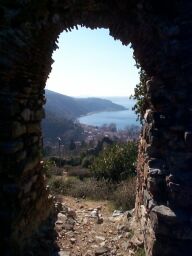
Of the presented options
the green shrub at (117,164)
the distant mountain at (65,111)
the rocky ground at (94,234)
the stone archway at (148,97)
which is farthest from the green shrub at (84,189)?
the distant mountain at (65,111)

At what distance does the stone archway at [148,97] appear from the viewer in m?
4.09

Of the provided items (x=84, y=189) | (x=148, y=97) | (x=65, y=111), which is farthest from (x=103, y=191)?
(x=65, y=111)

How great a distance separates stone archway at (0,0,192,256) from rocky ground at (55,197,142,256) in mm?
663

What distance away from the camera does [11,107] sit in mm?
4039

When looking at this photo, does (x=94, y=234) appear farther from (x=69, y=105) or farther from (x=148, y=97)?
(x=69, y=105)

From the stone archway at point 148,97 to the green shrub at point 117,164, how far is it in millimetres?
6906

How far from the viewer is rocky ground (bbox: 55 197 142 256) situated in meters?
5.30

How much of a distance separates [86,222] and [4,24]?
4094mm

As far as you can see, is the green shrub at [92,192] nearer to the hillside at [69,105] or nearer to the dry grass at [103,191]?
the dry grass at [103,191]

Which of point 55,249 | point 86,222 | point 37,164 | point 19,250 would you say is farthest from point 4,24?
point 86,222

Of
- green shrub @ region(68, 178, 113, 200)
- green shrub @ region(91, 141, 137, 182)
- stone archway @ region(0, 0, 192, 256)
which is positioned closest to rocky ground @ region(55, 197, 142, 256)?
stone archway @ region(0, 0, 192, 256)

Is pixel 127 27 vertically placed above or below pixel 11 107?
above

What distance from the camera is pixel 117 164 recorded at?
1226 centimetres

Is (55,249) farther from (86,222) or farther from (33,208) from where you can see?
(86,222)
